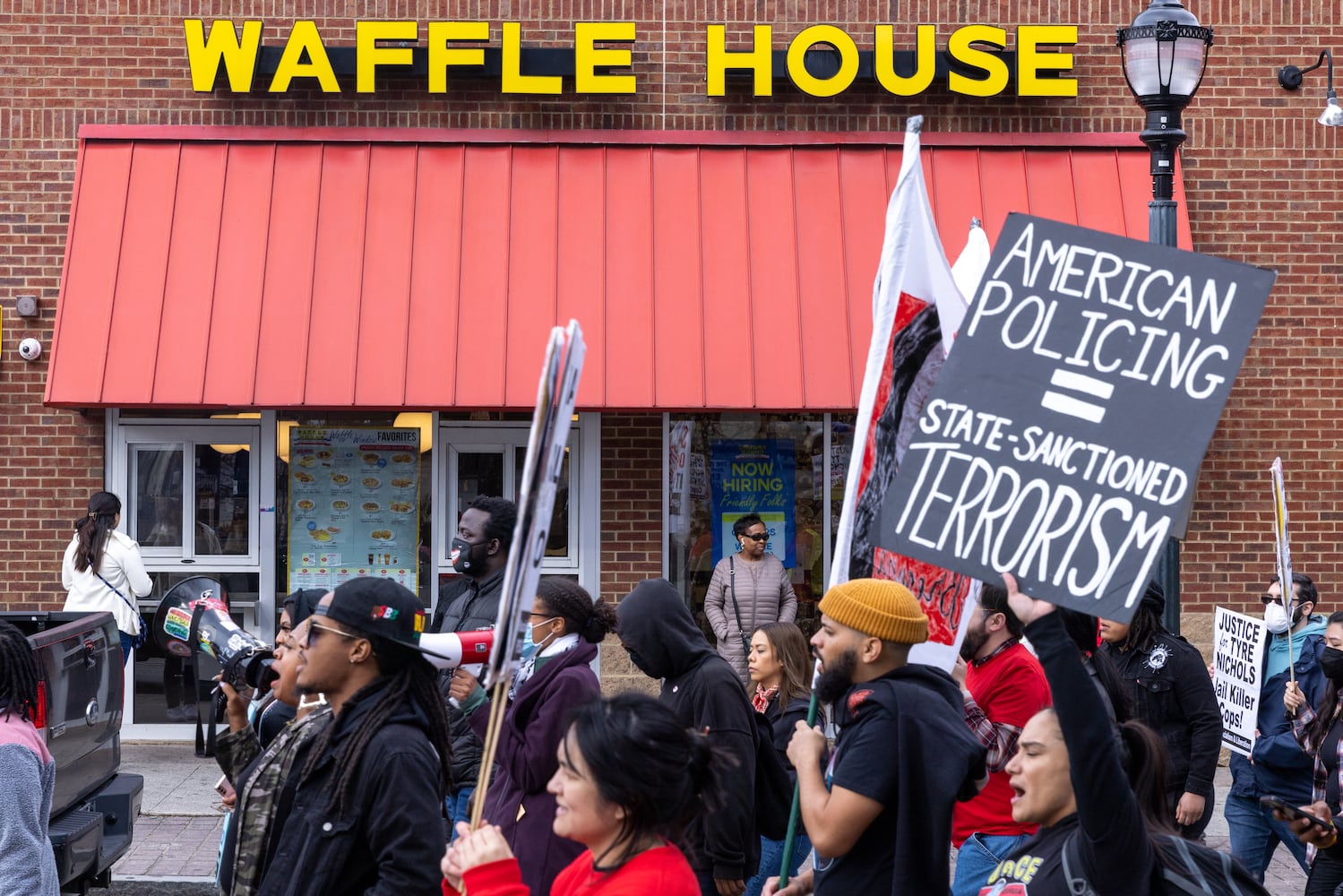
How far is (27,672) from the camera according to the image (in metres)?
4.39

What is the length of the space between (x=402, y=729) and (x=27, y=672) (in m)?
1.52

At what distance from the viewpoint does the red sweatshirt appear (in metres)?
2.91

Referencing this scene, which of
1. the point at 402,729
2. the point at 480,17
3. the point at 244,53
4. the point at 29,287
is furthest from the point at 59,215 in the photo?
the point at 402,729

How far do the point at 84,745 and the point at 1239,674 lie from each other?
561 cm

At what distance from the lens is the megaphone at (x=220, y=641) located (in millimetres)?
4516

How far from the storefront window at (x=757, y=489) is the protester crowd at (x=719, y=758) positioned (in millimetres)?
5145

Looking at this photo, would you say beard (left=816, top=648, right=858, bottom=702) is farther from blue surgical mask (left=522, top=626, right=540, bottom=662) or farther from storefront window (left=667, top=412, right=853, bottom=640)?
storefront window (left=667, top=412, right=853, bottom=640)

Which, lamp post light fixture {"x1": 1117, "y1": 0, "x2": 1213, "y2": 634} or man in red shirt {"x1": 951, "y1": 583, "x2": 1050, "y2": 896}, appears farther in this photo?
lamp post light fixture {"x1": 1117, "y1": 0, "x2": 1213, "y2": 634}

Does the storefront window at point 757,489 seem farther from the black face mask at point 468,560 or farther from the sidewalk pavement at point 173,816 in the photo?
the black face mask at point 468,560

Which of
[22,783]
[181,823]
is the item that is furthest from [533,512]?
[181,823]

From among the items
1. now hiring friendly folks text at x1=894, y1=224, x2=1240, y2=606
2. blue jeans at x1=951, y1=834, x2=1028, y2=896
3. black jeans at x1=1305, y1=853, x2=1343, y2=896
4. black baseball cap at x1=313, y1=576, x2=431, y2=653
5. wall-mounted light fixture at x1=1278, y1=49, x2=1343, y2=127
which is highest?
wall-mounted light fixture at x1=1278, y1=49, x2=1343, y2=127

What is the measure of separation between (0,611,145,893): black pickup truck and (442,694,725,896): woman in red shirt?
345 centimetres

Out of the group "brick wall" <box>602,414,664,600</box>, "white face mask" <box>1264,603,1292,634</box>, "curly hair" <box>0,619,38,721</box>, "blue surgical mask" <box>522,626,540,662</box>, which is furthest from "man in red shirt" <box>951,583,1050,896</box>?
"brick wall" <box>602,414,664,600</box>

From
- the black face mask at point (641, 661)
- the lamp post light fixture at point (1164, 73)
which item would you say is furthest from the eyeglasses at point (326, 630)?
the lamp post light fixture at point (1164, 73)
